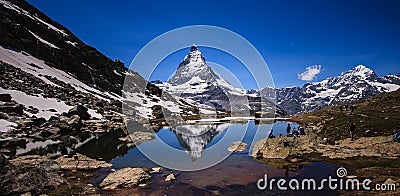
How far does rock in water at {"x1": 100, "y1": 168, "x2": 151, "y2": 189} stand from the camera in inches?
851

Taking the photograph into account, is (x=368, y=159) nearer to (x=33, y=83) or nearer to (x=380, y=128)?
(x=380, y=128)

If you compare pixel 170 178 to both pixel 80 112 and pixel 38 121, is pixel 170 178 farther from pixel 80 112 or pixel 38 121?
pixel 80 112

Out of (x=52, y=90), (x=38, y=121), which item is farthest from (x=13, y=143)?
(x=52, y=90)

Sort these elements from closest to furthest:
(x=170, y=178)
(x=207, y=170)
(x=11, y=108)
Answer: (x=170, y=178) < (x=207, y=170) < (x=11, y=108)

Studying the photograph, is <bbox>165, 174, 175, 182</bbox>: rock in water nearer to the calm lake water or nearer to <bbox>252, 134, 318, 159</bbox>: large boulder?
the calm lake water

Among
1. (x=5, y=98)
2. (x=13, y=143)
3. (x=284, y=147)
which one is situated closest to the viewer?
(x=284, y=147)

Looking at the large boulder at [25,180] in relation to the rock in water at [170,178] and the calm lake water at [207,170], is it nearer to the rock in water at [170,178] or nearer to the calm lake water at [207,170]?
the calm lake water at [207,170]

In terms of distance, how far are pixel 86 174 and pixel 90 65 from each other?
450 ft

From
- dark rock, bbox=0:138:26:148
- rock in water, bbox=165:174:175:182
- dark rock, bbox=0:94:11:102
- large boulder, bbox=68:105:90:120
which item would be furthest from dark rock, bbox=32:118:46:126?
rock in water, bbox=165:174:175:182

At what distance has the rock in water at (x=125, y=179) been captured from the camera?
70.9ft

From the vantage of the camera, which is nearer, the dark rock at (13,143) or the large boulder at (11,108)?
the dark rock at (13,143)

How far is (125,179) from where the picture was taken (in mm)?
22312

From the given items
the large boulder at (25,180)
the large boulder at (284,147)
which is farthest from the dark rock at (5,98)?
the large boulder at (284,147)

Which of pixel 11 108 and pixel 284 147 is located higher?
pixel 11 108
